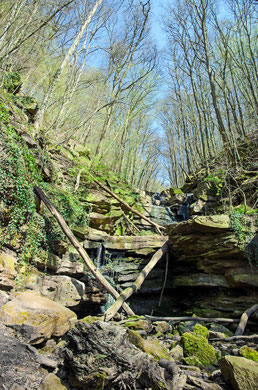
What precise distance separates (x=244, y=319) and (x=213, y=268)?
1605mm

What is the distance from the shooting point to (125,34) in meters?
14.2

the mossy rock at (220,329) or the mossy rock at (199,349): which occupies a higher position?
the mossy rock at (199,349)

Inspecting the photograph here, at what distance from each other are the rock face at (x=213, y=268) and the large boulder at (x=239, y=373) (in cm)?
363

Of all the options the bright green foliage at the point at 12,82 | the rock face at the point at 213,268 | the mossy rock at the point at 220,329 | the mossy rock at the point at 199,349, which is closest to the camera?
the mossy rock at the point at 199,349

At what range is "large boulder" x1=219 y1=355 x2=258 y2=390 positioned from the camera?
241cm

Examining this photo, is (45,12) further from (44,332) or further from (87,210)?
(44,332)

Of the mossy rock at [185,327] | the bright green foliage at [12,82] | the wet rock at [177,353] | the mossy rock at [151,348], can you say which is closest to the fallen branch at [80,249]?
the mossy rock at [185,327]

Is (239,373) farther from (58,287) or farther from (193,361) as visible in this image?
(58,287)

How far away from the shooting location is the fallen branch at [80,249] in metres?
5.46

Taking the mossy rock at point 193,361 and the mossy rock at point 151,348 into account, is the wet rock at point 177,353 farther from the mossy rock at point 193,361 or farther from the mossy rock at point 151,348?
the mossy rock at point 151,348

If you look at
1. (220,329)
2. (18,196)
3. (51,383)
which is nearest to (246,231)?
(220,329)

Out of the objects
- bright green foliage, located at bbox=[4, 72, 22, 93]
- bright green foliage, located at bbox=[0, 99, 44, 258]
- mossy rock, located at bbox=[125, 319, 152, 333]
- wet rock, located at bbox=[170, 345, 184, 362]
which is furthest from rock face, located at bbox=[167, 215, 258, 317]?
bright green foliage, located at bbox=[4, 72, 22, 93]

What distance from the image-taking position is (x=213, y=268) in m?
6.59

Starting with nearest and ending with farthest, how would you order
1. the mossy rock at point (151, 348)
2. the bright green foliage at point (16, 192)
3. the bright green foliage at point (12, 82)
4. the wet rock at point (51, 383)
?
1. the wet rock at point (51, 383)
2. the mossy rock at point (151, 348)
3. the bright green foliage at point (16, 192)
4. the bright green foliage at point (12, 82)
